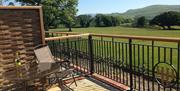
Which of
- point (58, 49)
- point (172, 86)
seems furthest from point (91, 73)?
point (172, 86)

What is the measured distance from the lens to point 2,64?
14.0 feet

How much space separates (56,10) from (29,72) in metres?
19.2

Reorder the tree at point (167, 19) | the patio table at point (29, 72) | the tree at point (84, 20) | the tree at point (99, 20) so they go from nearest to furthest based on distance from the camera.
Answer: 1. the patio table at point (29, 72)
2. the tree at point (84, 20)
3. the tree at point (167, 19)
4. the tree at point (99, 20)

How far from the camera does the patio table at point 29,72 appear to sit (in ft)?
12.9

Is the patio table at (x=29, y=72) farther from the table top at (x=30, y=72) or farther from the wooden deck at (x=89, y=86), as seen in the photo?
the wooden deck at (x=89, y=86)

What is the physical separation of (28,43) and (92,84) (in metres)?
1.40

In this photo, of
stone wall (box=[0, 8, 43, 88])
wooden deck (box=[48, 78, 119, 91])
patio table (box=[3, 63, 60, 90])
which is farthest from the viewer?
wooden deck (box=[48, 78, 119, 91])

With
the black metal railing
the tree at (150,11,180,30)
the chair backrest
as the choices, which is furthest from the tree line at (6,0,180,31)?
the chair backrest

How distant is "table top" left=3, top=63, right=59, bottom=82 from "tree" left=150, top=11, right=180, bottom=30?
4266cm

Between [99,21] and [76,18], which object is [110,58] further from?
[99,21]

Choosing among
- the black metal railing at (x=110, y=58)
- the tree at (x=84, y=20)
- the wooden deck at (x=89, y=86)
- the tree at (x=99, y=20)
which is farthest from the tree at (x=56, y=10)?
the tree at (x=99, y=20)

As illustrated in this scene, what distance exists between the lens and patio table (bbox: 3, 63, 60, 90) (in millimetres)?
3939

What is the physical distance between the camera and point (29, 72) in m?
4.15

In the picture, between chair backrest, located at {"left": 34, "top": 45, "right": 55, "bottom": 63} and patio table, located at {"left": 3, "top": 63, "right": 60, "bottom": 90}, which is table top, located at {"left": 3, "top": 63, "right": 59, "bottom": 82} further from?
chair backrest, located at {"left": 34, "top": 45, "right": 55, "bottom": 63}
